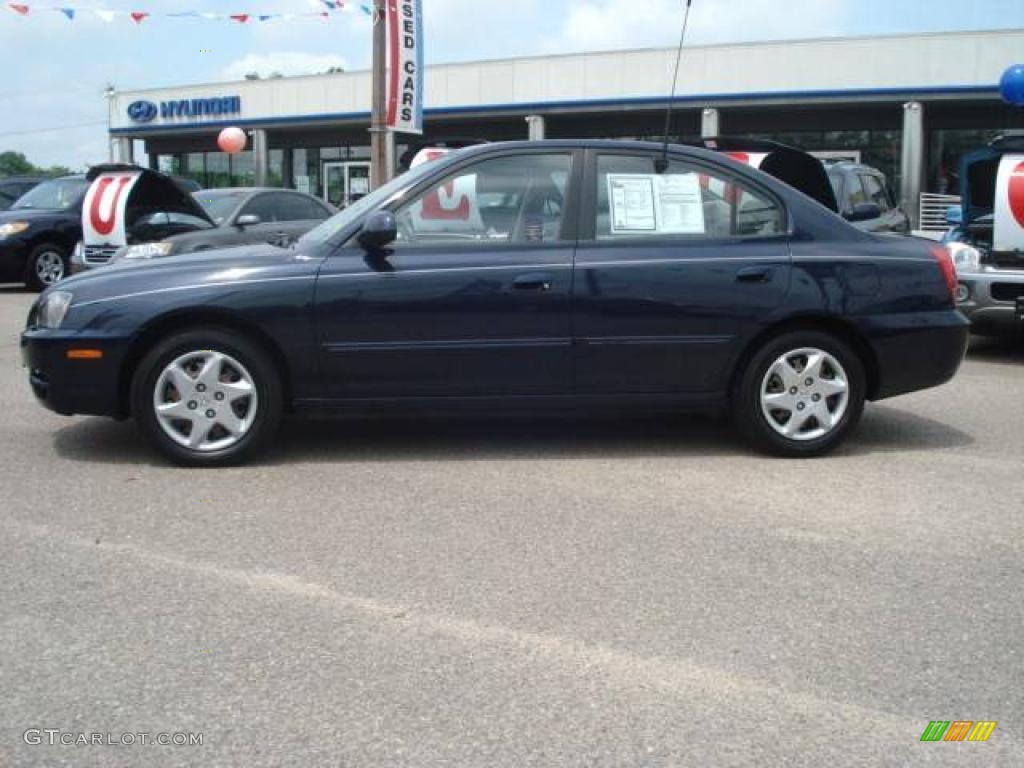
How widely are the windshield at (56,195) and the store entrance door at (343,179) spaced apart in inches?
709

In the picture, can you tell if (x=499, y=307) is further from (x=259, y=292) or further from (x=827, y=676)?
(x=827, y=676)

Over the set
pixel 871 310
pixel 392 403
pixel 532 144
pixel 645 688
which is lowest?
pixel 645 688

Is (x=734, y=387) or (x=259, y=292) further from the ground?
(x=259, y=292)

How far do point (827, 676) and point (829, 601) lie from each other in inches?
22.3

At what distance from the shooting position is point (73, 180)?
14.5m

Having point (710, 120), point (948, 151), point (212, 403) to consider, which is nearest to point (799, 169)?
point (212, 403)

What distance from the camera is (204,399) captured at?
5117mm

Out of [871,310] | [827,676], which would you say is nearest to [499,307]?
[871,310]

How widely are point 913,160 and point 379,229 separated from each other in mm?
23189

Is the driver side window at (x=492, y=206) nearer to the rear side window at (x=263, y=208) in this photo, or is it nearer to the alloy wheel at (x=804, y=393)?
the alloy wheel at (x=804, y=393)

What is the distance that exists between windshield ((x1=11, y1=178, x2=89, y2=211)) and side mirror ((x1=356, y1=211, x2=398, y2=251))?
10.7 meters

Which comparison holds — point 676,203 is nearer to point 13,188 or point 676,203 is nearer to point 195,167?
point 13,188

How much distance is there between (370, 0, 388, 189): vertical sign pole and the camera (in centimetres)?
1277

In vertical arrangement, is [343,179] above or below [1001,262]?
above
